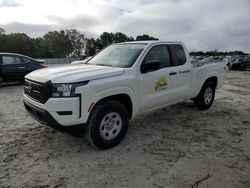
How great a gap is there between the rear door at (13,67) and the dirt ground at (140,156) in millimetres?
5701

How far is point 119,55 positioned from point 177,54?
144cm

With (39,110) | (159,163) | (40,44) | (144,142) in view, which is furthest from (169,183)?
(40,44)

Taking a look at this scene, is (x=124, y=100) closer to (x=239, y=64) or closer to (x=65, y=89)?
(x=65, y=89)

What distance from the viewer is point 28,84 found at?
4.92m

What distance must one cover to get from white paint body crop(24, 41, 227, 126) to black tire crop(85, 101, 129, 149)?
155mm

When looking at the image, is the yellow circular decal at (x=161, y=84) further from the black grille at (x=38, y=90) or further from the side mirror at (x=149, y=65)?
the black grille at (x=38, y=90)

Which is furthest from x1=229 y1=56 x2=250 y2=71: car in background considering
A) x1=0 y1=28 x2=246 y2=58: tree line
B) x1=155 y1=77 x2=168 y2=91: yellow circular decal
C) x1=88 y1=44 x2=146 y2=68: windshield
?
x1=0 y1=28 x2=246 y2=58: tree line

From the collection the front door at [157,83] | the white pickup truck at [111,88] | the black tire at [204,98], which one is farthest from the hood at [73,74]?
the black tire at [204,98]

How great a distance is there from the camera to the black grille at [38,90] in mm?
4297

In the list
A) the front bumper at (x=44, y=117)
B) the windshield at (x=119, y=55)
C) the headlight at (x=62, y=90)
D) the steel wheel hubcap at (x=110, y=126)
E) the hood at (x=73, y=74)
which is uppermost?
the windshield at (x=119, y=55)

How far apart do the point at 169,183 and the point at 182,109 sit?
4198 mm

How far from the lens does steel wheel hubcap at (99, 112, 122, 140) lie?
15.2 ft

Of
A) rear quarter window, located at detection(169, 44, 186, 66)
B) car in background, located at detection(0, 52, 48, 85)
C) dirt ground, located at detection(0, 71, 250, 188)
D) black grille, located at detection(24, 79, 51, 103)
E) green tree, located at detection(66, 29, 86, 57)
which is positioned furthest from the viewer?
green tree, located at detection(66, 29, 86, 57)

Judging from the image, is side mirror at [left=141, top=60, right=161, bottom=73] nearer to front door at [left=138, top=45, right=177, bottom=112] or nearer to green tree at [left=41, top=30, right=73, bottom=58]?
front door at [left=138, top=45, right=177, bottom=112]
